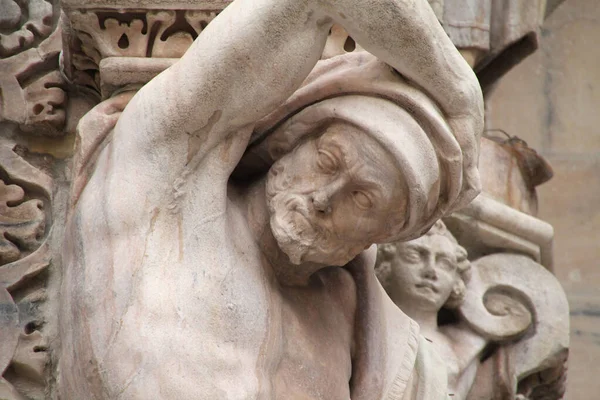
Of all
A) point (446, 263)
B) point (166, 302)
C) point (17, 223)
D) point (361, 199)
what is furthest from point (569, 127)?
point (166, 302)

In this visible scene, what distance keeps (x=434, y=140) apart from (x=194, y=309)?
0.45 m

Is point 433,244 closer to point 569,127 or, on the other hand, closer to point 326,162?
point 326,162

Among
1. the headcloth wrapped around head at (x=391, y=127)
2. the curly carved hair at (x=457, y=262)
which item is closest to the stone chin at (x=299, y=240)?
the headcloth wrapped around head at (x=391, y=127)

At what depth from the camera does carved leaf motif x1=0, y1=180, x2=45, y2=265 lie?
3.29 meters

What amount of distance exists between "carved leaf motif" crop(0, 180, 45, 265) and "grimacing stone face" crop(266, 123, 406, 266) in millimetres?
544

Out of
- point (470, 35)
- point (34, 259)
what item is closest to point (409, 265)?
point (470, 35)

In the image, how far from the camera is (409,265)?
361 centimetres

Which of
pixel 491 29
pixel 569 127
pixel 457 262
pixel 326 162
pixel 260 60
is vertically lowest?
pixel 569 127

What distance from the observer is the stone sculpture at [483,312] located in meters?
3.60

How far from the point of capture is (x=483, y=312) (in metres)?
3.74

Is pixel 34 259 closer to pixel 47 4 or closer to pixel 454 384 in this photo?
pixel 47 4

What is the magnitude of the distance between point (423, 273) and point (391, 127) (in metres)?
0.77

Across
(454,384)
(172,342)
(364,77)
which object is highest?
(364,77)

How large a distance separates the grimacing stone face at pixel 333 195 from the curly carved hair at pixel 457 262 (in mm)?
638
